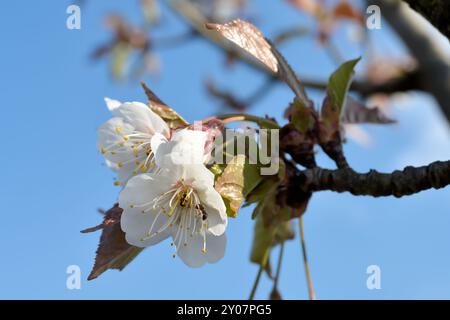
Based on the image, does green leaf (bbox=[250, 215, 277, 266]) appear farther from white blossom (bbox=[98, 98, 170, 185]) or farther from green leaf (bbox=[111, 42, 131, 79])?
green leaf (bbox=[111, 42, 131, 79])

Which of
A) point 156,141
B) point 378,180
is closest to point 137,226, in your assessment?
point 156,141

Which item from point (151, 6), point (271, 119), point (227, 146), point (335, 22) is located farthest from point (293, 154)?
point (151, 6)

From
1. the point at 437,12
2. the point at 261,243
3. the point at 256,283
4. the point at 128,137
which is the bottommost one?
the point at 256,283

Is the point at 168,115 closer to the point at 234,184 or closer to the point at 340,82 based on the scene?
the point at 234,184

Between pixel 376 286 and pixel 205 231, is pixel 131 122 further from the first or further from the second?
pixel 376 286

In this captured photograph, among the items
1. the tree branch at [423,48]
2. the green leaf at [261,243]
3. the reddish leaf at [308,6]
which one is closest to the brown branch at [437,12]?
the green leaf at [261,243]

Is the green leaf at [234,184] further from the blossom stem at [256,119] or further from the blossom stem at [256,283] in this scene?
the blossom stem at [256,283]

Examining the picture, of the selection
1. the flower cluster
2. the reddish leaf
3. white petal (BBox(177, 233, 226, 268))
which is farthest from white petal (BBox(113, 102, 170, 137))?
the reddish leaf
